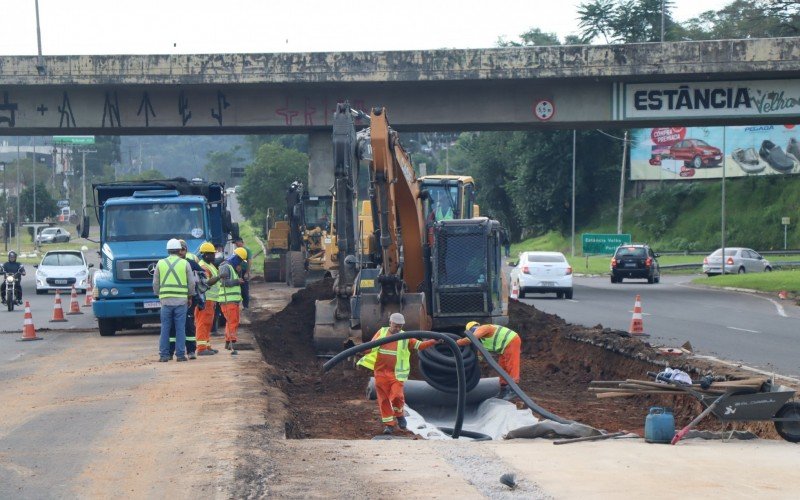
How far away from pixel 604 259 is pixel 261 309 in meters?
47.8

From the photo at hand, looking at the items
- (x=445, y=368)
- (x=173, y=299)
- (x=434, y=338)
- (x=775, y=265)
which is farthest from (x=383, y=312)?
(x=775, y=265)

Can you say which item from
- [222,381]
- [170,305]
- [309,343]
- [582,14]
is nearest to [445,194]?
[309,343]

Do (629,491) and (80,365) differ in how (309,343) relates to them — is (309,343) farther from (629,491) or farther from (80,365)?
(629,491)

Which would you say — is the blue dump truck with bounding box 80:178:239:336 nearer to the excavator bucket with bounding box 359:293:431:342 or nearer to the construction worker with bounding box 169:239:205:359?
the construction worker with bounding box 169:239:205:359

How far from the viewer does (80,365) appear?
18.2 metres

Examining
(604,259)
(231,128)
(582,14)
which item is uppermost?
(582,14)

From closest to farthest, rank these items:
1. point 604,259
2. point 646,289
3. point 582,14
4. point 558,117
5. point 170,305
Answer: point 170,305, point 558,117, point 646,289, point 604,259, point 582,14

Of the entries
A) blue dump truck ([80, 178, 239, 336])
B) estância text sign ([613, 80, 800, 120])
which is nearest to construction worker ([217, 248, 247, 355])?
blue dump truck ([80, 178, 239, 336])

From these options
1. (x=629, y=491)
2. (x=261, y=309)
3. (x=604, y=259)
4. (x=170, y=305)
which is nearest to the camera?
(x=629, y=491)

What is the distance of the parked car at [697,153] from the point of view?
77562mm

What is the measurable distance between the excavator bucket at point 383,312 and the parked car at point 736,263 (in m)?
38.4

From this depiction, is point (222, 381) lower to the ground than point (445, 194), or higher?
lower

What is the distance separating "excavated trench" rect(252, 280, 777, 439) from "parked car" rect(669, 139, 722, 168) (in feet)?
178

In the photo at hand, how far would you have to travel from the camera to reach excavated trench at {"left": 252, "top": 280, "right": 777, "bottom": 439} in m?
14.5
